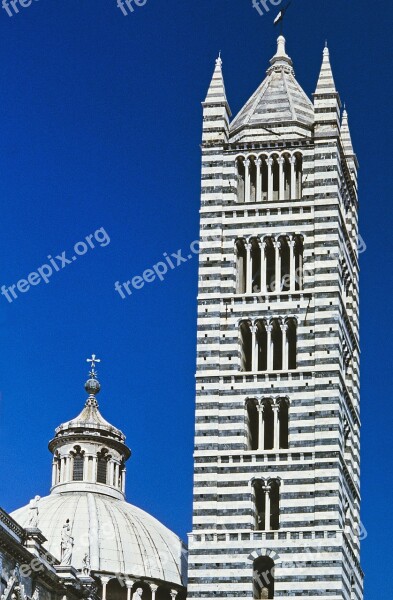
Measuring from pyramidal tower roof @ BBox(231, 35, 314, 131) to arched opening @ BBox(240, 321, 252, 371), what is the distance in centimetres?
741

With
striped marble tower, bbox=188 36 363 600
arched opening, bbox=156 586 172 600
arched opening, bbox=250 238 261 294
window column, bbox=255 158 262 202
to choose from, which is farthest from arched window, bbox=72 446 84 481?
window column, bbox=255 158 262 202

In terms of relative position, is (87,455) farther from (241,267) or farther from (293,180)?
(293,180)

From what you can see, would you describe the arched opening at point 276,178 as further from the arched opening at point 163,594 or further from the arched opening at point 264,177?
the arched opening at point 163,594

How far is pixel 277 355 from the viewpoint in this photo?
52469 mm

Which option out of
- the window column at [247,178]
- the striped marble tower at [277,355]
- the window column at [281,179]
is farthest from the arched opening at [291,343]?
the window column at [247,178]

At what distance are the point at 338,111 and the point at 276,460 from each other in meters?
12.9

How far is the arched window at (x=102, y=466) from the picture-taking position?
215 feet

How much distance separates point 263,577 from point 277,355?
7.50 metres

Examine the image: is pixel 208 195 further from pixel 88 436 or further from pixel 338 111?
pixel 88 436

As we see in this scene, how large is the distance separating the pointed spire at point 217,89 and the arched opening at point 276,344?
28.3ft

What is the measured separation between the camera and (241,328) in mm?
52562

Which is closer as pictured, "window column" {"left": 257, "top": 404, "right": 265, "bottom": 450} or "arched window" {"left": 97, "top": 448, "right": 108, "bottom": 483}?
"window column" {"left": 257, "top": 404, "right": 265, "bottom": 450}

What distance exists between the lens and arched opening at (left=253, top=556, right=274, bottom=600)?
4925cm

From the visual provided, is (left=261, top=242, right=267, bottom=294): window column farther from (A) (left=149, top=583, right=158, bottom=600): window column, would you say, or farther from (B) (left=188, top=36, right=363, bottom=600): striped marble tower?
(A) (left=149, top=583, right=158, bottom=600): window column
